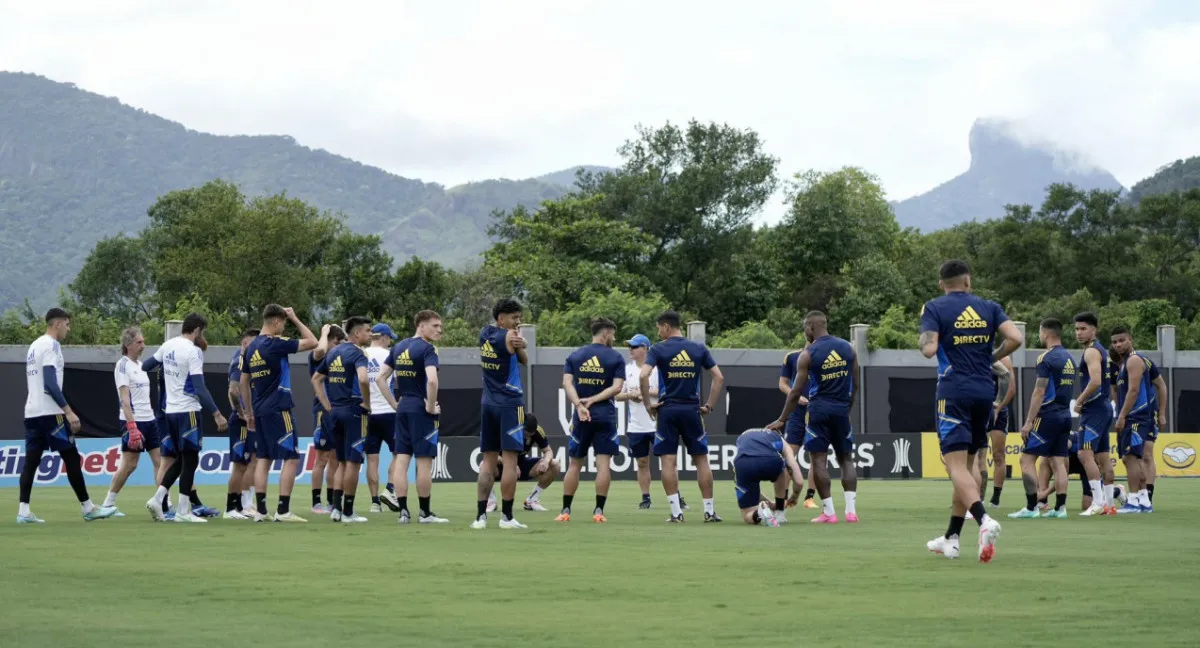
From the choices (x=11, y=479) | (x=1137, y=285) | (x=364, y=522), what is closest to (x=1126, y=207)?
(x=1137, y=285)

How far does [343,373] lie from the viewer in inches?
575

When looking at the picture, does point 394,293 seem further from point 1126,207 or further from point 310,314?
point 1126,207

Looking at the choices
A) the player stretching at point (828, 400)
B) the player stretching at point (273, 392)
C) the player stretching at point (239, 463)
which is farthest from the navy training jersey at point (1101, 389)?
the player stretching at point (239, 463)

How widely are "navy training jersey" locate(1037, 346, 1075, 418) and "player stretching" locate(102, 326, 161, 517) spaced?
9237 millimetres

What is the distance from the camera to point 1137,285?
73062mm

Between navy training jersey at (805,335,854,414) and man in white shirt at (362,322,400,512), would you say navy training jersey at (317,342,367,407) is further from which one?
navy training jersey at (805,335,854,414)

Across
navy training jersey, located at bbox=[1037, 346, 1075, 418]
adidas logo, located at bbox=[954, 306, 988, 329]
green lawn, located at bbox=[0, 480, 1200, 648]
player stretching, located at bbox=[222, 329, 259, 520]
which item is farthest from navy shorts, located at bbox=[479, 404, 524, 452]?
navy training jersey, located at bbox=[1037, 346, 1075, 418]

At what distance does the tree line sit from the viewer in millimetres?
68938

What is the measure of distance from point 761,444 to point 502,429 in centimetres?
258

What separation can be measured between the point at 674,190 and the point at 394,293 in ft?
53.4

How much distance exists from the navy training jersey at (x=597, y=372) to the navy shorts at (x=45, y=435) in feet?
16.5

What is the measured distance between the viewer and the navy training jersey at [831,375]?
14.0 metres

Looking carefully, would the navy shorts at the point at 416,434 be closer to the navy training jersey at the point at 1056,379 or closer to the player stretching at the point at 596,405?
the player stretching at the point at 596,405

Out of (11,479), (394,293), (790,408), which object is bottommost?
(11,479)
